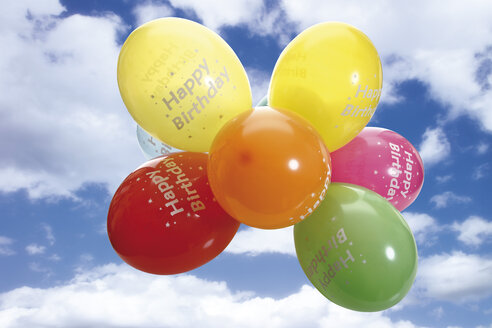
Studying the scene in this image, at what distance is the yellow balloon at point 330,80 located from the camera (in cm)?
284

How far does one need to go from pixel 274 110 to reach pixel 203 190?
705mm

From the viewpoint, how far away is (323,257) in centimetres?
294

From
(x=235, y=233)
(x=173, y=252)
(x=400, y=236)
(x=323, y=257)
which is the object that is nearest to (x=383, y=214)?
(x=400, y=236)

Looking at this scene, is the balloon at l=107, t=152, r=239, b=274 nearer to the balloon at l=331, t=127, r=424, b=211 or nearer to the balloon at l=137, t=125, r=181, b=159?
the balloon at l=137, t=125, r=181, b=159

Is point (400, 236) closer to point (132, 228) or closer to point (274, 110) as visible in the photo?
point (274, 110)

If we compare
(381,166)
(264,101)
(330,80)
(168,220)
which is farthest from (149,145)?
(381,166)

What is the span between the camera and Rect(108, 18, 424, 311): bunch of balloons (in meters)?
2.80

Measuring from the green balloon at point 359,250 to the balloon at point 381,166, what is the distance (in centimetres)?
30

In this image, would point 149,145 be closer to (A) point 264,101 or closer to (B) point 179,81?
(A) point 264,101

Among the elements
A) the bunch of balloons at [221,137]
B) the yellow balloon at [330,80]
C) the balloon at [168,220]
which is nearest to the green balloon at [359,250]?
the bunch of balloons at [221,137]

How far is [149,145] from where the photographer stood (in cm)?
387

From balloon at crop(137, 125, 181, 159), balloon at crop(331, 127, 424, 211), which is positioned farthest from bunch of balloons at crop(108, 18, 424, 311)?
balloon at crop(137, 125, 181, 159)

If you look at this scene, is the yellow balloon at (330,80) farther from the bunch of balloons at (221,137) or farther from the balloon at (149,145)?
the balloon at (149,145)

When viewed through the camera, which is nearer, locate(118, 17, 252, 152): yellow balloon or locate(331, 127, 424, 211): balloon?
→ locate(118, 17, 252, 152): yellow balloon
